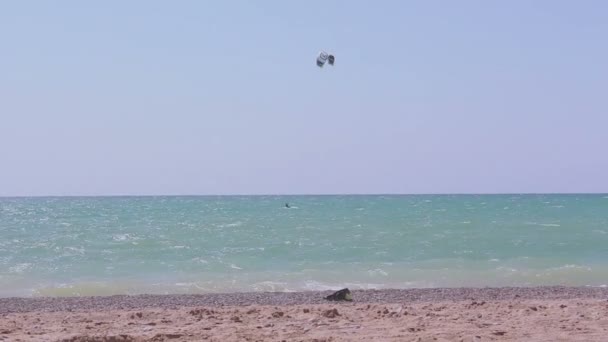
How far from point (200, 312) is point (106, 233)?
2680 centimetres

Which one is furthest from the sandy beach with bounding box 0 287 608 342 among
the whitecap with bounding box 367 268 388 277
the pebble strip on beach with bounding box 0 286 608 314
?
the whitecap with bounding box 367 268 388 277

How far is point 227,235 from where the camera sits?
120ft

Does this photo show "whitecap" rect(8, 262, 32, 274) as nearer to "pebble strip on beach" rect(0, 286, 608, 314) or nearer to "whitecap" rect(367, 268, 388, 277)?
"pebble strip on beach" rect(0, 286, 608, 314)

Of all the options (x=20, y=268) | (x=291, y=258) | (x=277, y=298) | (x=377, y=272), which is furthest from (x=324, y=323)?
(x=291, y=258)

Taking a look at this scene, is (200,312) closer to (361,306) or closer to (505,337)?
(361,306)

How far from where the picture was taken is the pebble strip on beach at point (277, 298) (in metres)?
14.4

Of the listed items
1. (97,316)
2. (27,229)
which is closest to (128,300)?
(97,316)

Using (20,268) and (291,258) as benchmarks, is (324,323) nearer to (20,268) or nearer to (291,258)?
(20,268)

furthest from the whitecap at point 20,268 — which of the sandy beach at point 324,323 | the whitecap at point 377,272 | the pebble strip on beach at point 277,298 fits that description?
the whitecap at point 377,272

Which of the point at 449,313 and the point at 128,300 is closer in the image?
the point at 449,313

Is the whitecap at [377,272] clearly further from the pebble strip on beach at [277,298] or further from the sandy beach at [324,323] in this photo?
the sandy beach at [324,323]

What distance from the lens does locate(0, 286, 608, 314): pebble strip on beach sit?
1445 cm

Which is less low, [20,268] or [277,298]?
[277,298]

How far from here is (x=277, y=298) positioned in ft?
50.6
